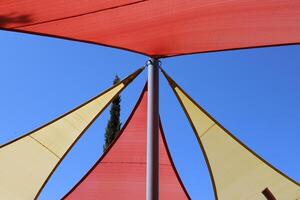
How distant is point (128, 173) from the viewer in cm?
Result: 872

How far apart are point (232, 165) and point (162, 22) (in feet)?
13.4

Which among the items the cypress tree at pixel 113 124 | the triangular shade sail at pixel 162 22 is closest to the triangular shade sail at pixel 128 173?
the triangular shade sail at pixel 162 22

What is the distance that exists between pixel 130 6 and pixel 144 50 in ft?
4.53

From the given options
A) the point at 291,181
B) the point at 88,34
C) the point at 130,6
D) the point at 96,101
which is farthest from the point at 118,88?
the point at 291,181

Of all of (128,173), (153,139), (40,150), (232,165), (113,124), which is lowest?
(153,139)

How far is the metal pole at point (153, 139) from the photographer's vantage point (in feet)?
16.3

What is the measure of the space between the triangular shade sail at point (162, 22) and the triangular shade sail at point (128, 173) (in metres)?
3.23

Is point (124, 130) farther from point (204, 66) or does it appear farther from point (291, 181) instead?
point (291, 181)

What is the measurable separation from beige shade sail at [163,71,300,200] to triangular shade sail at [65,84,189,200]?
3.19 ft

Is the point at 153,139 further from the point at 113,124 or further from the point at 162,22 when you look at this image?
the point at 113,124

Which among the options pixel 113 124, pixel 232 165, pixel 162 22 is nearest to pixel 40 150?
pixel 232 165

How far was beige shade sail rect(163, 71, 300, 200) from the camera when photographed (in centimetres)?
740

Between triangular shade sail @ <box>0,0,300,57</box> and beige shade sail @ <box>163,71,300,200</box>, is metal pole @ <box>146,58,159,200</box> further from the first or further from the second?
beige shade sail @ <box>163,71,300,200</box>

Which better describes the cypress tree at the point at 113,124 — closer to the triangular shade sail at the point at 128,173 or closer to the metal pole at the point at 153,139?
the triangular shade sail at the point at 128,173
